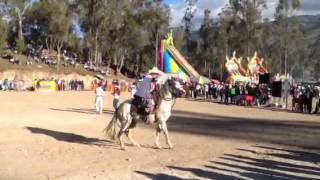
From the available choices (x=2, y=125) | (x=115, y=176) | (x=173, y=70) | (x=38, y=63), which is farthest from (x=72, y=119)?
(x=38, y=63)

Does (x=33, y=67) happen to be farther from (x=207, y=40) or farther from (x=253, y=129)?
(x=253, y=129)

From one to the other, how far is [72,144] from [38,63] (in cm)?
6901

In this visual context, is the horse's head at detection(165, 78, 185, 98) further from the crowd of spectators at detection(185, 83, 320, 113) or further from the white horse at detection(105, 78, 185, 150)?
the crowd of spectators at detection(185, 83, 320, 113)

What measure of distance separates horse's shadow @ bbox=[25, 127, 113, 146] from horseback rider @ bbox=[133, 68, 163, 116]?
5.77 feet

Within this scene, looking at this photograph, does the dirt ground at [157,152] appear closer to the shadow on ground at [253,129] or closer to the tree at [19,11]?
the shadow on ground at [253,129]

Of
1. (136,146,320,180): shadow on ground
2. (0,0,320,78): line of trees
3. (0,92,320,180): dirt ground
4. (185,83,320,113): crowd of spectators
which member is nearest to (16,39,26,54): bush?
(0,0,320,78): line of trees

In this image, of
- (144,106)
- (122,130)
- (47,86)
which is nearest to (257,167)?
(144,106)

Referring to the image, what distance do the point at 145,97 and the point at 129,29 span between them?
78.9 metres

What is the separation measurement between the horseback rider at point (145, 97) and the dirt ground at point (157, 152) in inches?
43.3

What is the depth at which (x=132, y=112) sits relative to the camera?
55.4 feet

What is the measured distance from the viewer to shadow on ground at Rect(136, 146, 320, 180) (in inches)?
490

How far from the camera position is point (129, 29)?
94938mm

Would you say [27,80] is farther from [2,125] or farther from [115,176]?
[115,176]

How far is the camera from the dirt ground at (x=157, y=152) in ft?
42.0
